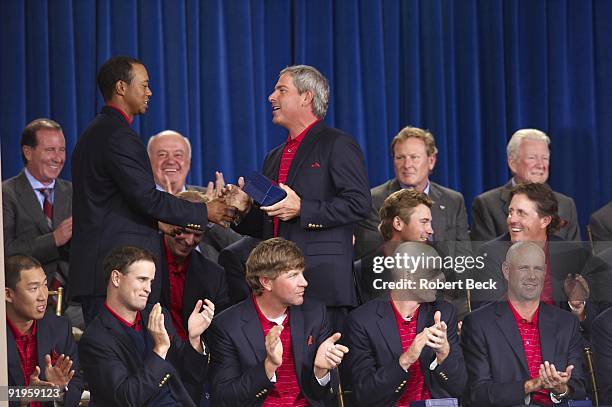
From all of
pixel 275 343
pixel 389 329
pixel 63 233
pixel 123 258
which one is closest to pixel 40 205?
pixel 63 233

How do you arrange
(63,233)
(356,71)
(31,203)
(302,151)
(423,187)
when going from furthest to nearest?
(356,71)
(423,187)
(31,203)
(63,233)
(302,151)

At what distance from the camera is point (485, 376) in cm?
416

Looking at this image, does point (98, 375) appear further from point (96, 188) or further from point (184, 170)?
point (184, 170)

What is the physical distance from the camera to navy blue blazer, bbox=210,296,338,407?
4000mm

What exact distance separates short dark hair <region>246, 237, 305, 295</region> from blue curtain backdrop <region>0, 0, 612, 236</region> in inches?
79.4

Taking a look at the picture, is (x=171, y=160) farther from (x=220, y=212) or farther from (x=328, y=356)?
(x=328, y=356)

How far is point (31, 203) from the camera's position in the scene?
5137mm

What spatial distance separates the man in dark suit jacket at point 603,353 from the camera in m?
4.18

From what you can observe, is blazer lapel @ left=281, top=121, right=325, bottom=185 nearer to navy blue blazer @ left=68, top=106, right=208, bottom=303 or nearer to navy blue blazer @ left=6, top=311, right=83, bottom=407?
navy blue blazer @ left=68, top=106, right=208, bottom=303

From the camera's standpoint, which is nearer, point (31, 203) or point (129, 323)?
point (129, 323)

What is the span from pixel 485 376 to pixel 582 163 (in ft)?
8.55

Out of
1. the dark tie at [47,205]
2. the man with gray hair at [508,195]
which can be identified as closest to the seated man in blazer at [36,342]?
the dark tie at [47,205]

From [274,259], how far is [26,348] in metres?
0.88

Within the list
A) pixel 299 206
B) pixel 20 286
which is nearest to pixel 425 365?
pixel 299 206
